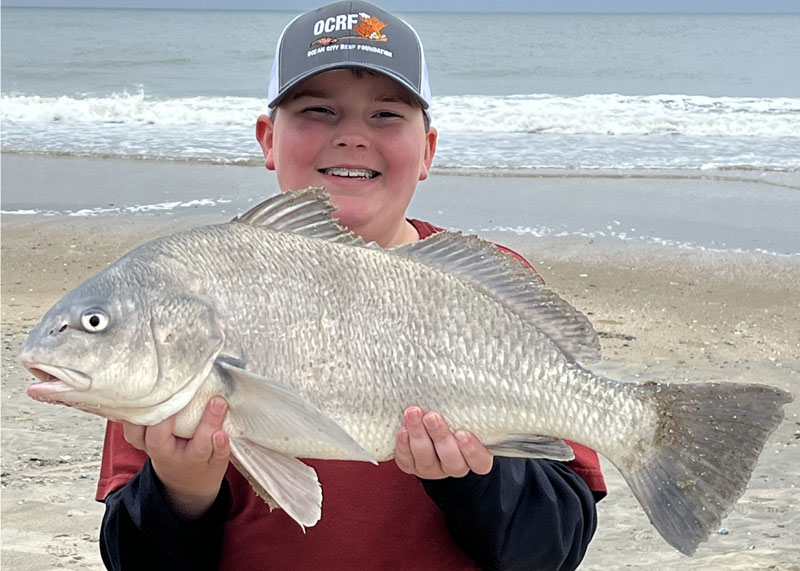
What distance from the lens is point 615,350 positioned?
6.26 meters

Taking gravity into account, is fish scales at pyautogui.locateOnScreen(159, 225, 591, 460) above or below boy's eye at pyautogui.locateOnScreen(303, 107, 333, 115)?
below

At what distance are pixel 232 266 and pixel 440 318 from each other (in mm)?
414

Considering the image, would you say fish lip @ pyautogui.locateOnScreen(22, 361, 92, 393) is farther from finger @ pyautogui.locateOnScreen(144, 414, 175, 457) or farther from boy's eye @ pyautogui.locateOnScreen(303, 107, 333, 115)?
boy's eye @ pyautogui.locateOnScreen(303, 107, 333, 115)

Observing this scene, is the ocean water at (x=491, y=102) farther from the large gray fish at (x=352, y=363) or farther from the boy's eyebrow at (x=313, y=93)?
the large gray fish at (x=352, y=363)

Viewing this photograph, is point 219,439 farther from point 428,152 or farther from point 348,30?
point 428,152

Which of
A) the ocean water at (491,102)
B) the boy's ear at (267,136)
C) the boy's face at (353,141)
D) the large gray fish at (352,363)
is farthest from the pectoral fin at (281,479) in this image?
the ocean water at (491,102)

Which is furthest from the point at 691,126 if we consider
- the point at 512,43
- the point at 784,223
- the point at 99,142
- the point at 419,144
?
the point at 512,43

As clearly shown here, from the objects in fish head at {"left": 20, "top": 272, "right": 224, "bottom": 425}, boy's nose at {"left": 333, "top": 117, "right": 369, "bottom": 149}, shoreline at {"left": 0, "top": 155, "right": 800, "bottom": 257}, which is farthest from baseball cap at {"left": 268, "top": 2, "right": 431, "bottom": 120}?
shoreline at {"left": 0, "top": 155, "right": 800, "bottom": 257}

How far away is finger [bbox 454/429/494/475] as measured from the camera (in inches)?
74.8

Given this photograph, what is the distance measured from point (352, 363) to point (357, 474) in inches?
20.9

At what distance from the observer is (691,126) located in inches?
666

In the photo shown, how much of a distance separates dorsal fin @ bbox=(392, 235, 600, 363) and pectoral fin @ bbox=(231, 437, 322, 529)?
0.49m

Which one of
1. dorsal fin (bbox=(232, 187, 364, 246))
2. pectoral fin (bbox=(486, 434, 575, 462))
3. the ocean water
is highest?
the ocean water

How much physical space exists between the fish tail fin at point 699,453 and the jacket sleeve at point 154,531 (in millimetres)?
901
